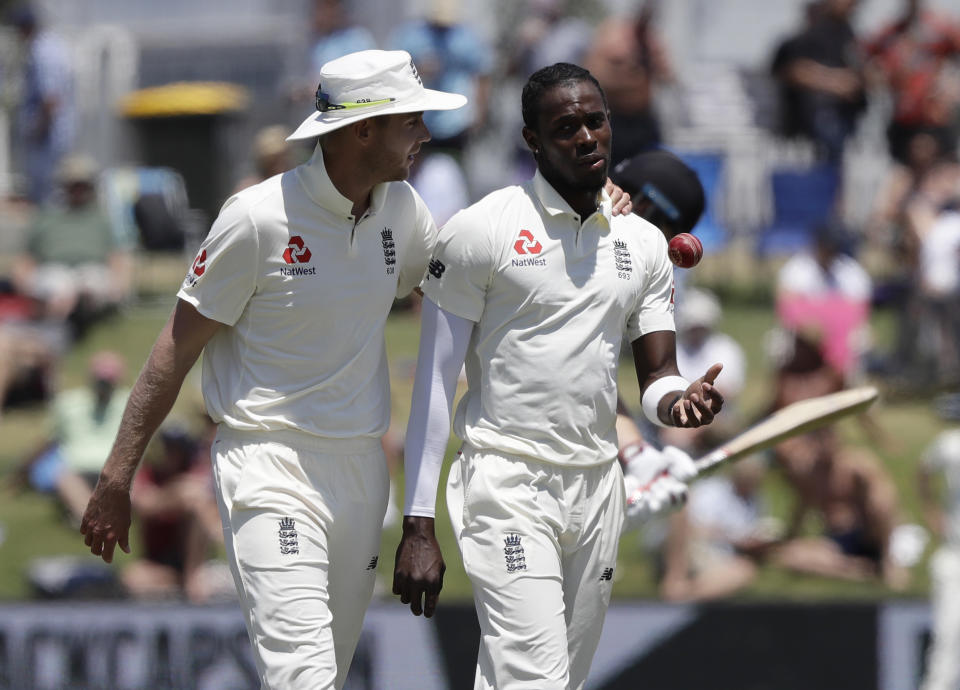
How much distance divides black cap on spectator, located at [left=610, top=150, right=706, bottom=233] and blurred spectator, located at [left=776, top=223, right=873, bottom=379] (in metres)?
5.62

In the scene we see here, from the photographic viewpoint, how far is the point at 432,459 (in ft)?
13.6

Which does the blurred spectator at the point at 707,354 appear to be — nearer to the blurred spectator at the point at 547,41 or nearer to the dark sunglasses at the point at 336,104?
the blurred spectator at the point at 547,41

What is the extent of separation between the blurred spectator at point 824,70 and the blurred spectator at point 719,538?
3680 mm

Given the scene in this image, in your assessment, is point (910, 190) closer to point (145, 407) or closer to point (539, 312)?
point (539, 312)

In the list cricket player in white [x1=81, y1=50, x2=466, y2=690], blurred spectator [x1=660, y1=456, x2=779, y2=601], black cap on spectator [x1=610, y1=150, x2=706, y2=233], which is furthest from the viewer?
blurred spectator [x1=660, y1=456, x2=779, y2=601]

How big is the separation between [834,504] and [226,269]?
5.88 metres

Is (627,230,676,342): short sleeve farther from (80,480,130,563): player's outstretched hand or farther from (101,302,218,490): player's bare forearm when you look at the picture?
(80,480,130,563): player's outstretched hand

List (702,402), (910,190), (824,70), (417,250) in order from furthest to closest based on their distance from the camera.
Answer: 1. (824,70)
2. (910,190)
3. (417,250)
4. (702,402)

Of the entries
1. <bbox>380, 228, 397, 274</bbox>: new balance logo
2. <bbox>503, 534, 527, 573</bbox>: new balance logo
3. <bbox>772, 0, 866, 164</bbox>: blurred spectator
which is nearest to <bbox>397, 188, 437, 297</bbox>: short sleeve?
<bbox>380, 228, 397, 274</bbox>: new balance logo

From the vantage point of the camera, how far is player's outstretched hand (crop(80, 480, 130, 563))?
4.22 metres

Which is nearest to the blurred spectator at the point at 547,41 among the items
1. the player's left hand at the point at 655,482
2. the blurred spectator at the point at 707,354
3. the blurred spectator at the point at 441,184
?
the blurred spectator at the point at 441,184

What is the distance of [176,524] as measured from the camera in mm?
9039

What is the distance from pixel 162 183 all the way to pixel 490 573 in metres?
11.4

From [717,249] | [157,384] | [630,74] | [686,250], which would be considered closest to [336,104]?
[157,384]
